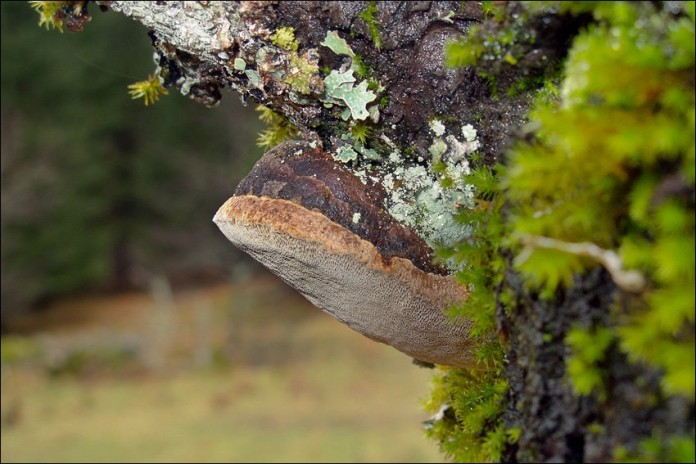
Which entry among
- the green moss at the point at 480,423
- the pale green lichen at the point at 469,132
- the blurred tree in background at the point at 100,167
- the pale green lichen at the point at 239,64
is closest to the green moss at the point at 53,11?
the pale green lichen at the point at 239,64

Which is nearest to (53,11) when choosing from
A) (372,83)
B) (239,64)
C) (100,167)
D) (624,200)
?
(239,64)

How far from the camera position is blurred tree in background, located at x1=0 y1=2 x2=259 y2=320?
9.88m

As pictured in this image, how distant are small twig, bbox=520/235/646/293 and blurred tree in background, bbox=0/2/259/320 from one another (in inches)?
344

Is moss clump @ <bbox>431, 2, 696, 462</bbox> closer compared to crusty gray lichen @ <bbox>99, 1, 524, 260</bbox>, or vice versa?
moss clump @ <bbox>431, 2, 696, 462</bbox>

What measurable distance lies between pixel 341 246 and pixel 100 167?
10444 mm

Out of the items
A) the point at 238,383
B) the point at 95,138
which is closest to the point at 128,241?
the point at 95,138

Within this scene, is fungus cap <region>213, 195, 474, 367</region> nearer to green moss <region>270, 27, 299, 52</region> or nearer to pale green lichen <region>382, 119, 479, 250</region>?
pale green lichen <region>382, 119, 479, 250</region>

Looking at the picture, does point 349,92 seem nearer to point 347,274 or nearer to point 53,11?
point 347,274

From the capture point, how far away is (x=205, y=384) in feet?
29.7

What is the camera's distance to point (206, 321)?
10852 millimetres

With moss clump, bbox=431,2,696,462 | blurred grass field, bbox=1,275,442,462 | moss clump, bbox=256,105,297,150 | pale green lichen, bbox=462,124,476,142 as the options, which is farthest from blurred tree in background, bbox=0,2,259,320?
moss clump, bbox=431,2,696,462

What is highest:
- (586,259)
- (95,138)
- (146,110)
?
(146,110)

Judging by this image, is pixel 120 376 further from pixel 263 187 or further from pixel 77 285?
pixel 263 187

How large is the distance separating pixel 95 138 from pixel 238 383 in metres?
4.69
